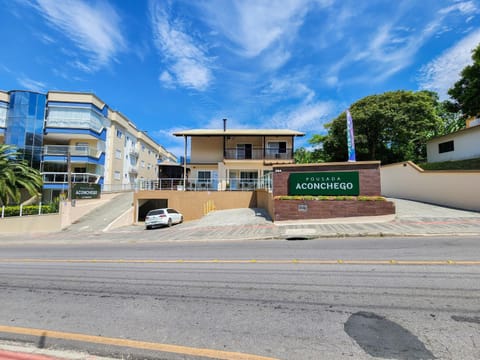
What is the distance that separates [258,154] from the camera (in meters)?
26.8

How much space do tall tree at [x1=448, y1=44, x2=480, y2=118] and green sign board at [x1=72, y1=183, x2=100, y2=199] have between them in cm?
3466

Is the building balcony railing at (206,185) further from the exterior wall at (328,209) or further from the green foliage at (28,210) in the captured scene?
the exterior wall at (328,209)

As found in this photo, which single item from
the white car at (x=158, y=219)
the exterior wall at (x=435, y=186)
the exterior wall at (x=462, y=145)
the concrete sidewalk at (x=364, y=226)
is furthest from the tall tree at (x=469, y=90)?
the white car at (x=158, y=219)

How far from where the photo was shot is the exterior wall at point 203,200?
21469 millimetres

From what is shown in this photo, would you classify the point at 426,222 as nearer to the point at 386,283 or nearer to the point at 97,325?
the point at 386,283

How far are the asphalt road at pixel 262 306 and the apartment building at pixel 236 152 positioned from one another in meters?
18.5

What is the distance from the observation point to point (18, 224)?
18828 mm

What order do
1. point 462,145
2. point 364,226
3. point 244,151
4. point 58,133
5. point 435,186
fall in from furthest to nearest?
point 244,151
point 58,133
point 462,145
point 435,186
point 364,226

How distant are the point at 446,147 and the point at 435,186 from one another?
11225 millimetres

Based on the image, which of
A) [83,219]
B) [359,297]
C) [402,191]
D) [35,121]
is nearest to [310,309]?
[359,297]

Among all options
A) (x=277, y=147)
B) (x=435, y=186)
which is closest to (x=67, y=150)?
(x=277, y=147)

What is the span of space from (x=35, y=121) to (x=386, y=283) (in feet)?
115

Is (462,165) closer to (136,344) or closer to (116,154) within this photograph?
(136,344)

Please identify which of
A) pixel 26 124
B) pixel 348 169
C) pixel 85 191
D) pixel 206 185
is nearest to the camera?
pixel 348 169
